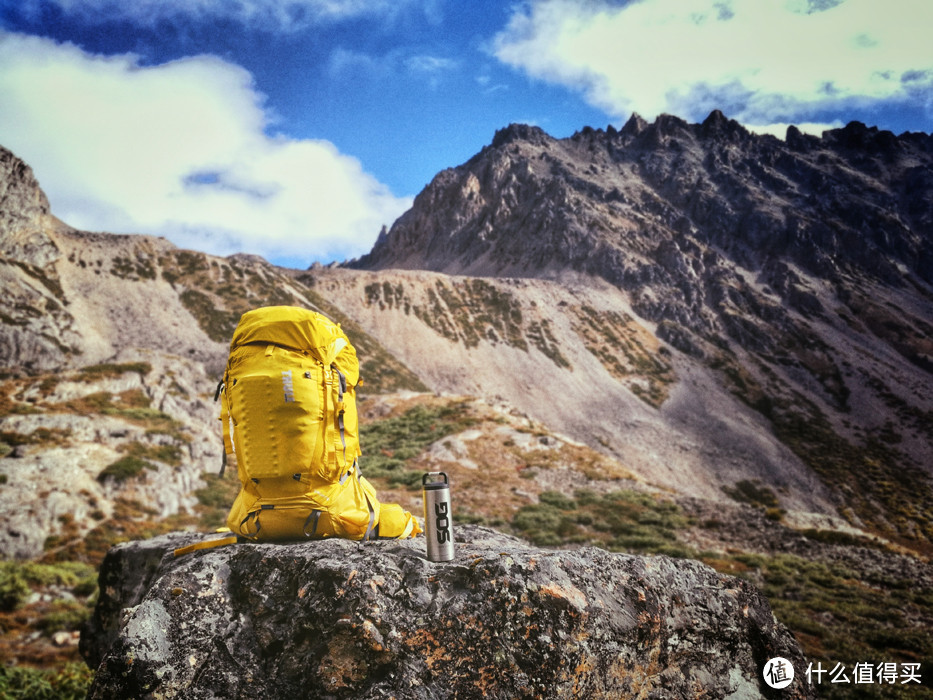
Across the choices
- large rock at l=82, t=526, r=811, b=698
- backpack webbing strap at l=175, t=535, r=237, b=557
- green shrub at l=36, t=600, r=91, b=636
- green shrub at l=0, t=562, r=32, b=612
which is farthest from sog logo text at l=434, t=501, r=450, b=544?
green shrub at l=0, t=562, r=32, b=612

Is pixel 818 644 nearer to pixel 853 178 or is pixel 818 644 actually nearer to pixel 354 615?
pixel 354 615

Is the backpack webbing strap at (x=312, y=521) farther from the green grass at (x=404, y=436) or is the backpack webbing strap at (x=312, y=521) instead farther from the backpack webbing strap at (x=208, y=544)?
the green grass at (x=404, y=436)

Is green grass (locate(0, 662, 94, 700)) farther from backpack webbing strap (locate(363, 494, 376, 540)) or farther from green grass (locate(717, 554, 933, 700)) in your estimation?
green grass (locate(717, 554, 933, 700))

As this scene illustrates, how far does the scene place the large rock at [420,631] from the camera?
2906 millimetres

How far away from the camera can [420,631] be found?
9.92 ft

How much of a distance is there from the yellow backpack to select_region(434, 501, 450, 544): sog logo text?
3.30ft

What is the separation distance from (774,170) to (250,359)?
171667 mm

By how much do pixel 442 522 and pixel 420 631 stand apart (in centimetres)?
78

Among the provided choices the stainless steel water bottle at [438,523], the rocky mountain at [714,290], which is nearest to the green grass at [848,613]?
the stainless steel water bottle at [438,523]

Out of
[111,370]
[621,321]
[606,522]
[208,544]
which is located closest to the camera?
[208,544]

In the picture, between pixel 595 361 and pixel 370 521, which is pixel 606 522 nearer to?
pixel 370 521

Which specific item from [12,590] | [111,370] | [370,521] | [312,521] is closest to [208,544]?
[312,521]

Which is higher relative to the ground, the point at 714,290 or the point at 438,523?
the point at 714,290

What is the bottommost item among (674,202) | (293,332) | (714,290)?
(293,332)
